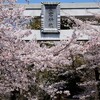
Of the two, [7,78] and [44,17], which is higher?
[44,17]

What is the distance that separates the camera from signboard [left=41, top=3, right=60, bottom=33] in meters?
23.0

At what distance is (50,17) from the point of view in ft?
76.3

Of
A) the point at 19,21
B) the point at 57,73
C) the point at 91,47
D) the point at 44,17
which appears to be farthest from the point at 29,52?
the point at 44,17

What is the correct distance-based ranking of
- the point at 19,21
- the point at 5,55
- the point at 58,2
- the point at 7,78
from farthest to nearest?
the point at 58,2 → the point at 19,21 → the point at 7,78 → the point at 5,55

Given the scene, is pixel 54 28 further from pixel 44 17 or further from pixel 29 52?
pixel 29 52

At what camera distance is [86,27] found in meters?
11.2

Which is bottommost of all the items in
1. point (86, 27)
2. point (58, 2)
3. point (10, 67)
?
point (10, 67)

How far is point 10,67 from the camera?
7734 mm

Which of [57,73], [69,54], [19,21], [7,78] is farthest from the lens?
[57,73]

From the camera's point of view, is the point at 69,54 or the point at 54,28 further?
the point at 54,28

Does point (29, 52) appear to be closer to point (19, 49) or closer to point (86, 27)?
point (19, 49)

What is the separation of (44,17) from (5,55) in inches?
626

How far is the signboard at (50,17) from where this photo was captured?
23.0 metres

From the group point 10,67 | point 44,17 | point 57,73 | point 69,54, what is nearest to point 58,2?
point 44,17
